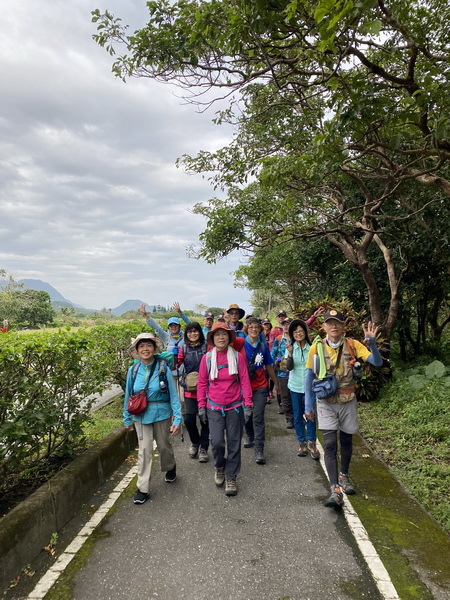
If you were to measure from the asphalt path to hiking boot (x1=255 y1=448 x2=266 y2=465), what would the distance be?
44 centimetres

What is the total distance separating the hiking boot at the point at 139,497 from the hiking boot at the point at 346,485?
2.13 m

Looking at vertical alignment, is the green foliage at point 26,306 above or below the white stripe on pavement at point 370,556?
above

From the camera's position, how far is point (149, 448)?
4.07 m

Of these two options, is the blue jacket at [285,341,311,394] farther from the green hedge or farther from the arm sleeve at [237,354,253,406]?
the green hedge

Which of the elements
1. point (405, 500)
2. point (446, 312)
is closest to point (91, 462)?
point (405, 500)

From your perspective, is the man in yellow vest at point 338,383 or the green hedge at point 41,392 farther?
the man in yellow vest at point 338,383

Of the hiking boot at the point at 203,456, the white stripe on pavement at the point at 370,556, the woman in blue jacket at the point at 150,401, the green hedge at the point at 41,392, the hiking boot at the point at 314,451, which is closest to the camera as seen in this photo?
the white stripe on pavement at the point at 370,556

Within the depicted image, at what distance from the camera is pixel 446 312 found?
13.9 metres

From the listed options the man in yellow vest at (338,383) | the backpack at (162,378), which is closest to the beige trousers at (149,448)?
the backpack at (162,378)

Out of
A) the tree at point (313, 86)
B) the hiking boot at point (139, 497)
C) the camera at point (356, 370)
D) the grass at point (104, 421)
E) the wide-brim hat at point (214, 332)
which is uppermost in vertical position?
the tree at point (313, 86)

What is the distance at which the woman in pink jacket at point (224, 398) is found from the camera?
4.23m

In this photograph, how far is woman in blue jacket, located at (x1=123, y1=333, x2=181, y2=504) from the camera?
4043 millimetres

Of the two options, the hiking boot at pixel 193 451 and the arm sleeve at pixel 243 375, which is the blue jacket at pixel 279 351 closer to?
the hiking boot at pixel 193 451

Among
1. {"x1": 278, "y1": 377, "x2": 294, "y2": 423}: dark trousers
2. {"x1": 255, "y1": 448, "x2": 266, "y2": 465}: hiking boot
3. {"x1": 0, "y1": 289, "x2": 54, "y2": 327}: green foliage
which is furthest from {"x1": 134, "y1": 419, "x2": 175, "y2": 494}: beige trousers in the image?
{"x1": 0, "y1": 289, "x2": 54, "y2": 327}: green foliage
